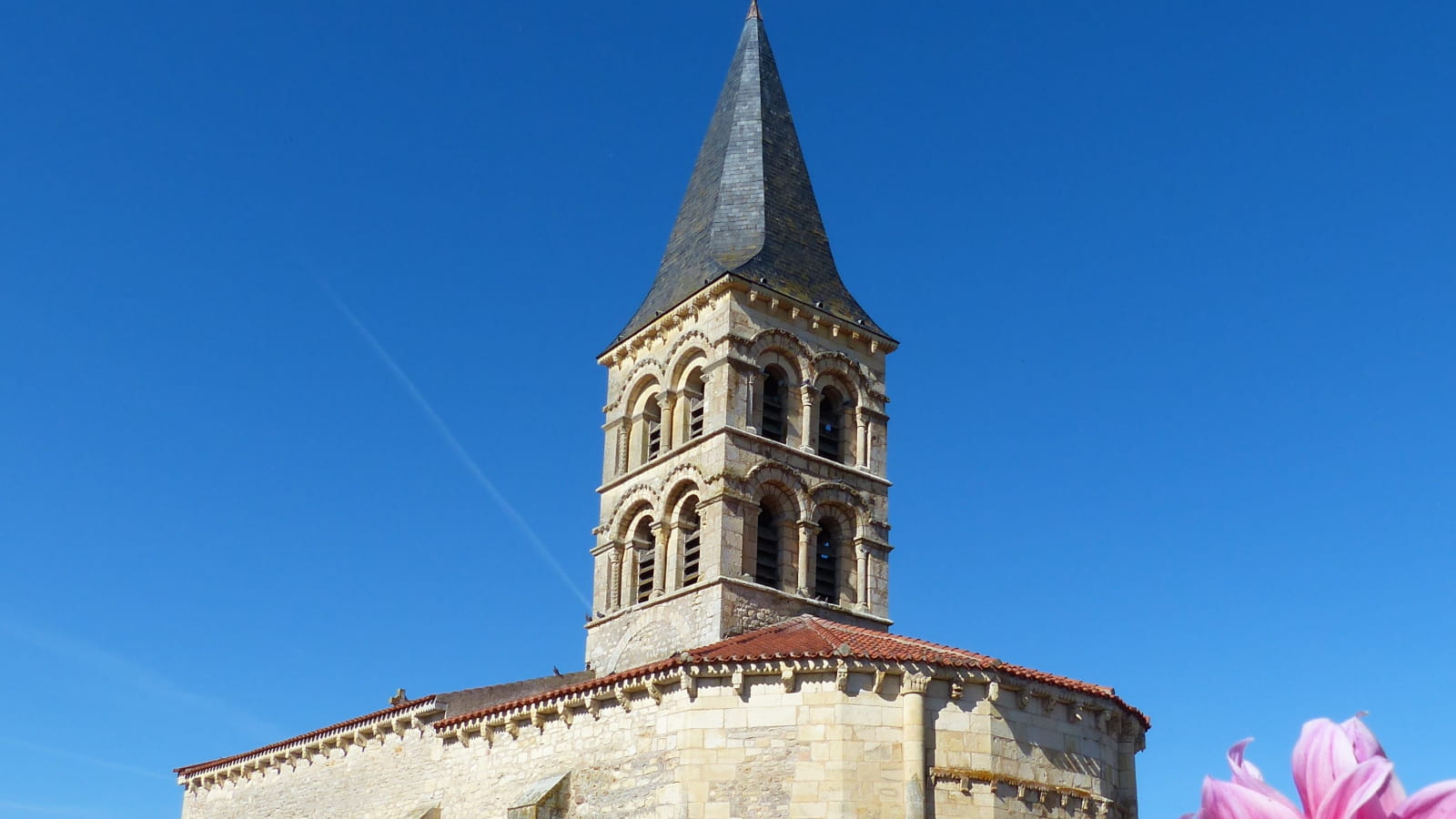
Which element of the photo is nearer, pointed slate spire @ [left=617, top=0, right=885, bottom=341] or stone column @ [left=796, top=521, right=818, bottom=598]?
stone column @ [left=796, top=521, right=818, bottom=598]

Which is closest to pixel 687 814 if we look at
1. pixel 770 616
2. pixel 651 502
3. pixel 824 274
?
pixel 770 616

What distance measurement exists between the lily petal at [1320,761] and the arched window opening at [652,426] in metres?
26.5

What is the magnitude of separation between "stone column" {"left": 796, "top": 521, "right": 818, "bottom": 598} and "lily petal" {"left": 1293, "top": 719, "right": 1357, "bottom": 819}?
24.3 m

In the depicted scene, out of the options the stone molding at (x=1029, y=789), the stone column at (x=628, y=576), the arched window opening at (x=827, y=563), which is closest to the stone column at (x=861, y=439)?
the arched window opening at (x=827, y=563)

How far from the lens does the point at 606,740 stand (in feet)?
62.7

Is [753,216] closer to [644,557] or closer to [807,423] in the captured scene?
[807,423]

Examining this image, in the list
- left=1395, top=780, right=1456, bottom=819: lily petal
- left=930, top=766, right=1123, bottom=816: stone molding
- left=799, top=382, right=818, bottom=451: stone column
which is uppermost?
left=799, top=382, right=818, bottom=451: stone column

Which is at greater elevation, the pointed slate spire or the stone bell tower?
the pointed slate spire

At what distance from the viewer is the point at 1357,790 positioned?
1.30 meters

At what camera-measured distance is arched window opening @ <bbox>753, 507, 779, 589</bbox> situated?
25578mm

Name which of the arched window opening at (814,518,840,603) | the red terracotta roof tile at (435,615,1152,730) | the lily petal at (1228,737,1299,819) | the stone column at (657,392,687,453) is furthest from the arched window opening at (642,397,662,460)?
the lily petal at (1228,737,1299,819)

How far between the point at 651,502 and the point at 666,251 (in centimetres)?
611

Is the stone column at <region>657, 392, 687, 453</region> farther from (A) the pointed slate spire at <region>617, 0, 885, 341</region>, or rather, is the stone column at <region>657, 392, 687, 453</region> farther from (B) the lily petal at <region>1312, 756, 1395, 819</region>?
(B) the lily petal at <region>1312, 756, 1395, 819</region>

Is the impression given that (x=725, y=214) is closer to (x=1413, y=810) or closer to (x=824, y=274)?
(x=824, y=274)
